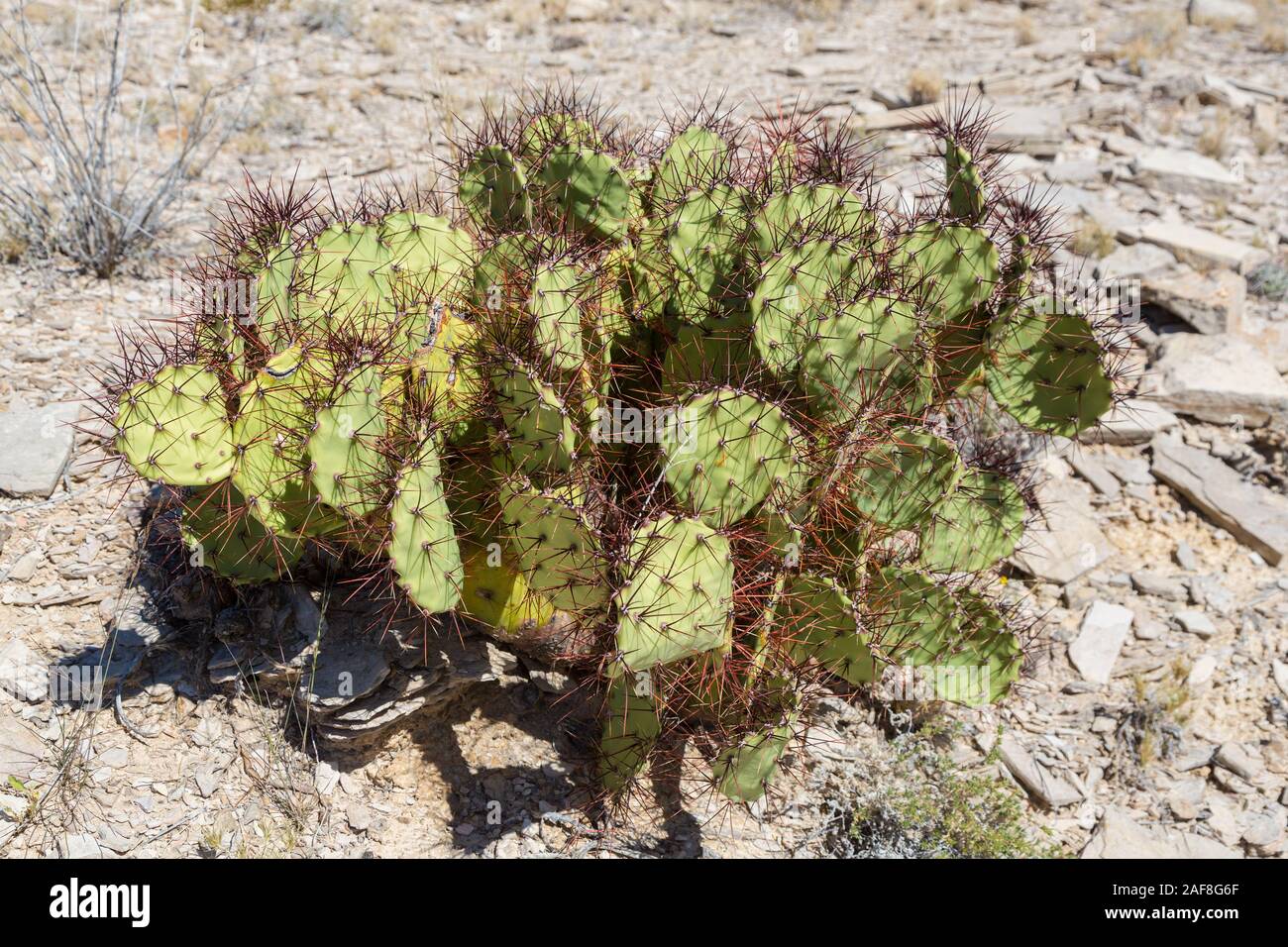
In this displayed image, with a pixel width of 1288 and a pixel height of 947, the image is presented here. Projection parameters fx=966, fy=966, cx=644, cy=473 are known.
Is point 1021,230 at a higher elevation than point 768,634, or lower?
higher

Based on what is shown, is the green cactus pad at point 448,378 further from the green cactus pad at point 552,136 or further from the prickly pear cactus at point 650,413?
the green cactus pad at point 552,136

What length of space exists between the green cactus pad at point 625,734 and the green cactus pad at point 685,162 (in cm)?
186

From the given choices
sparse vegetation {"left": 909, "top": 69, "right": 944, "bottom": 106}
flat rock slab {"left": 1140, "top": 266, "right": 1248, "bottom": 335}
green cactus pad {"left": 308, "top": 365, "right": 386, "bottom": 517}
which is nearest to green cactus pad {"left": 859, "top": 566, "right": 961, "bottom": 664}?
green cactus pad {"left": 308, "top": 365, "right": 386, "bottom": 517}

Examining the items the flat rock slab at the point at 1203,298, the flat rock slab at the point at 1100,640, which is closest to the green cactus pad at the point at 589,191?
the flat rock slab at the point at 1100,640

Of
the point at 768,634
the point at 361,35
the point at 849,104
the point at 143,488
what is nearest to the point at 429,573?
the point at 768,634

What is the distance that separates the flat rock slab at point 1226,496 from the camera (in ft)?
15.5

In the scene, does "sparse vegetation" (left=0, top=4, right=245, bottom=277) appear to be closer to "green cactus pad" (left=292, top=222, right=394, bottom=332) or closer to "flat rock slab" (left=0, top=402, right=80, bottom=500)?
"flat rock slab" (left=0, top=402, right=80, bottom=500)

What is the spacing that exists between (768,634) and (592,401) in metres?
→ 1.01

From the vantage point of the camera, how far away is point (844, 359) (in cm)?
324

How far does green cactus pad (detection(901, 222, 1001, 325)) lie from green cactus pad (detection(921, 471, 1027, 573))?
681mm

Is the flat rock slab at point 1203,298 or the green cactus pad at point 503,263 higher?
the green cactus pad at point 503,263

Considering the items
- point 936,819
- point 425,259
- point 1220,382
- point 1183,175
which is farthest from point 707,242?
point 1183,175

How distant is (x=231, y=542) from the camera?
10.9 feet

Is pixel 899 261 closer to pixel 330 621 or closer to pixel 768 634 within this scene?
pixel 768 634
